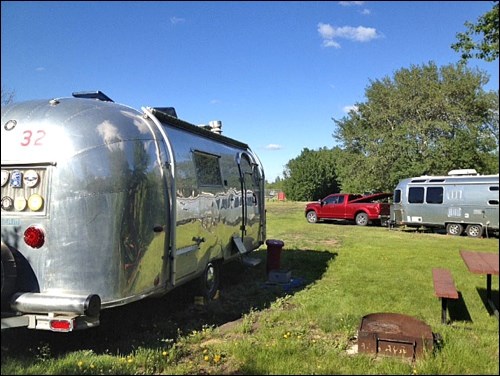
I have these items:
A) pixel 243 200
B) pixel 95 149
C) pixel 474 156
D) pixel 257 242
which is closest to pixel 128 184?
pixel 95 149

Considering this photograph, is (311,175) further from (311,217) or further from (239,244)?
(311,217)

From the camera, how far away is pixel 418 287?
584 centimetres

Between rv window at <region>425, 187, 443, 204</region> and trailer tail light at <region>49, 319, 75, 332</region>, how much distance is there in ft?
10.4

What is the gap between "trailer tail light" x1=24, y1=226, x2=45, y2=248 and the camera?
4.00m

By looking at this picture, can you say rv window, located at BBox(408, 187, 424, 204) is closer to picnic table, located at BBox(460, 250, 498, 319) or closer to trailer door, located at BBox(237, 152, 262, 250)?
picnic table, located at BBox(460, 250, 498, 319)

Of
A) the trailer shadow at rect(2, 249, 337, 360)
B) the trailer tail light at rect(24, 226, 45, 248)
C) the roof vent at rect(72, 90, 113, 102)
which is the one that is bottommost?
the trailer shadow at rect(2, 249, 337, 360)

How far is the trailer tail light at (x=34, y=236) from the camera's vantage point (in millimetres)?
3998

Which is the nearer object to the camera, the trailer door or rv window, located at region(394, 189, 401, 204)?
rv window, located at region(394, 189, 401, 204)

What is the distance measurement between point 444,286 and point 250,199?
4674mm

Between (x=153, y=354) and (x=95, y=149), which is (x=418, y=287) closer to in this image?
(x=153, y=354)

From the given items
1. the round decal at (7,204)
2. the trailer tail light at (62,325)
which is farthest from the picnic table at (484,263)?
the round decal at (7,204)

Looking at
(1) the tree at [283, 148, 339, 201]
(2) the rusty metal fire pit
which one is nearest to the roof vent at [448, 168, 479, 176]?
(1) the tree at [283, 148, 339, 201]

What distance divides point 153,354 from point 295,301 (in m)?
2.81

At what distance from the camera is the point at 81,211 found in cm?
404
